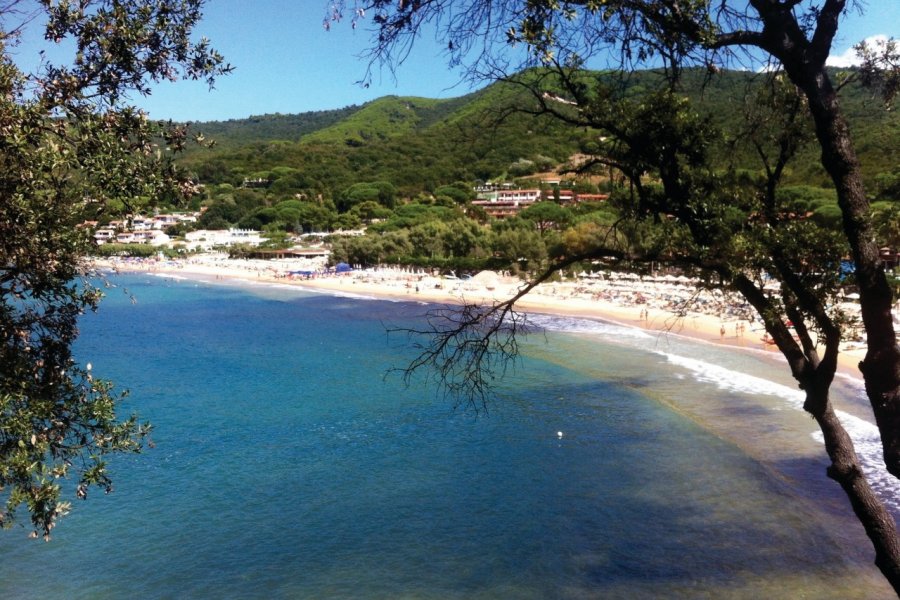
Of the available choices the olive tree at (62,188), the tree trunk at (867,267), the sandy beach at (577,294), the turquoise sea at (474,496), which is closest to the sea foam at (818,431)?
the turquoise sea at (474,496)

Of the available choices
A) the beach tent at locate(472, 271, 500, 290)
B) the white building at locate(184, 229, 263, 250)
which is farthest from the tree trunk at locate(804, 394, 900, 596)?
the white building at locate(184, 229, 263, 250)

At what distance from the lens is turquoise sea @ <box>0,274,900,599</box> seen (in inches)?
388

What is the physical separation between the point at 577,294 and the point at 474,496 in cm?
3242

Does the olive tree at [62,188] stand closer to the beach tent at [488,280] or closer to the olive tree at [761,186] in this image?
the olive tree at [761,186]

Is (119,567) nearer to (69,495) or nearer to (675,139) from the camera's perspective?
(69,495)

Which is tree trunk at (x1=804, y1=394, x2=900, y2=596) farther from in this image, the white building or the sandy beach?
the white building

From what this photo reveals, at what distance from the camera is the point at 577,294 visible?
44.2 metres

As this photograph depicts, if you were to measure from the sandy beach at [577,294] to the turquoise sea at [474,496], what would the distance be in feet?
10.8

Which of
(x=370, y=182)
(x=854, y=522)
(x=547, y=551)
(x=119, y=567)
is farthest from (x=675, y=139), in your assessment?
(x=370, y=182)

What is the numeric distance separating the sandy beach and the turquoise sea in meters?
3.30

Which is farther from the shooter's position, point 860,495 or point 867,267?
point 860,495

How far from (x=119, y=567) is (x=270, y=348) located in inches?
848

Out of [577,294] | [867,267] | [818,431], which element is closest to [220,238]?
[577,294]

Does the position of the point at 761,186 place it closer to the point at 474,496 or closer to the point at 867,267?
the point at 867,267
